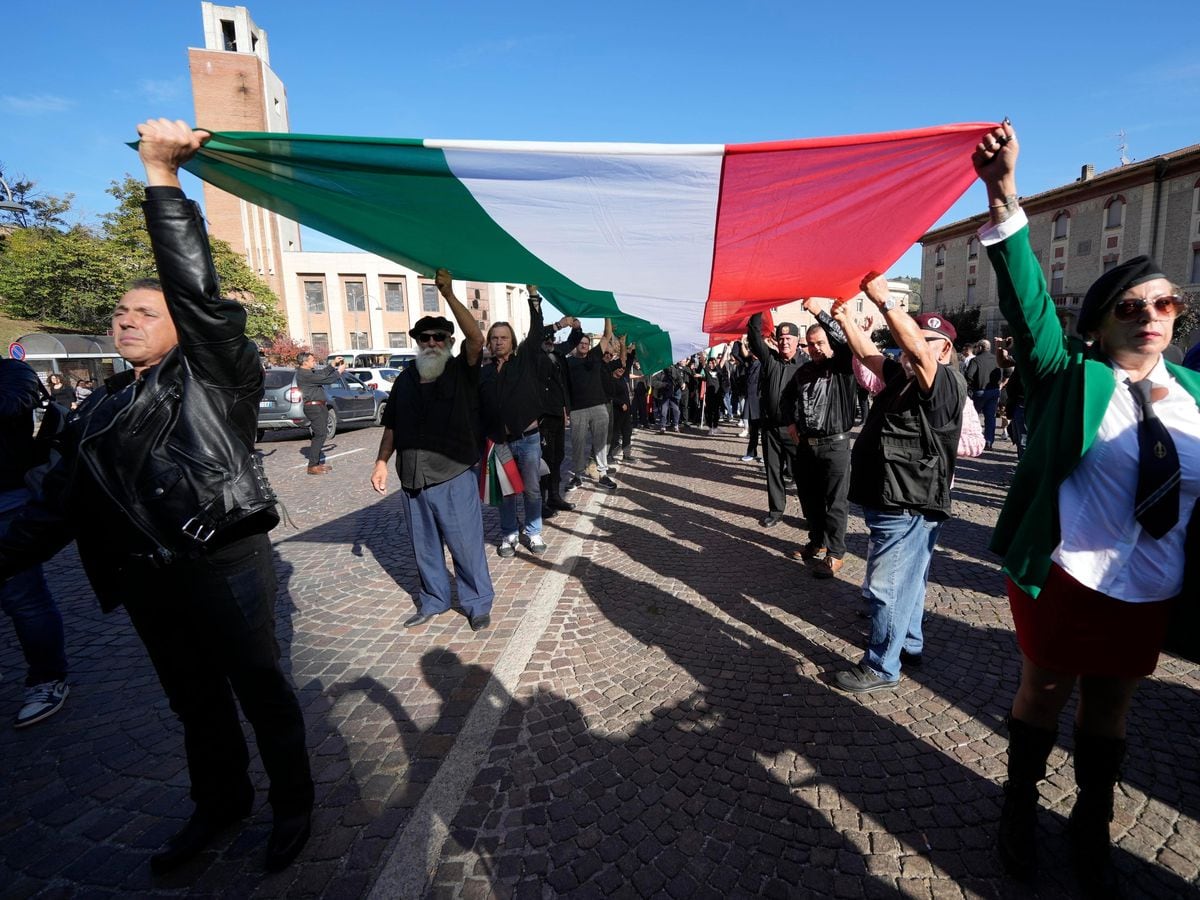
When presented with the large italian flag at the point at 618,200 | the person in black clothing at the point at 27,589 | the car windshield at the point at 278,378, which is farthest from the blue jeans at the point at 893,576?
the car windshield at the point at 278,378

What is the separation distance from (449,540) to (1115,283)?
3557 millimetres

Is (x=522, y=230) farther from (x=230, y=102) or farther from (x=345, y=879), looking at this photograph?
(x=230, y=102)

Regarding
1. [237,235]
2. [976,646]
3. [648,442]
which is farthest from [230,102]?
[976,646]

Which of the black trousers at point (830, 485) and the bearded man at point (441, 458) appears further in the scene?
the black trousers at point (830, 485)

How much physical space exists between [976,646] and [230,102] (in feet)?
219

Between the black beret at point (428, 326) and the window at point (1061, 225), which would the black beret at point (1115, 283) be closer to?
the black beret at point (428, 326)

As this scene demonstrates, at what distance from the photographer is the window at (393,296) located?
176ft

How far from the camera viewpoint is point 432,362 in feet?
12.0

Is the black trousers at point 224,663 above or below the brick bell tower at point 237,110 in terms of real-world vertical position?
below

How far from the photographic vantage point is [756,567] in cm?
498

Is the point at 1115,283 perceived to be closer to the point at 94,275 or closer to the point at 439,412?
the point at 439,412

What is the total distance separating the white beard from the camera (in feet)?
12.1

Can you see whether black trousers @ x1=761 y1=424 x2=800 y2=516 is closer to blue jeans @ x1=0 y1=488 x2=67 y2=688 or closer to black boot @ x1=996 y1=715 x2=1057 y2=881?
black boot @ x1=996 y1=715 x2=1057 y2=881

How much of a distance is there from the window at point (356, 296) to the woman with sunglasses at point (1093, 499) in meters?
57.7
